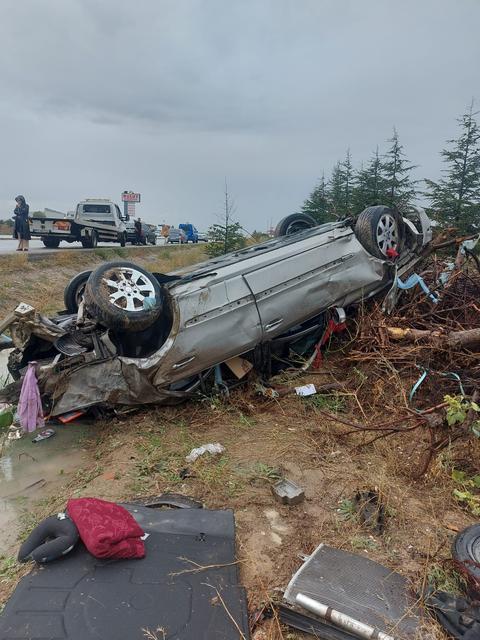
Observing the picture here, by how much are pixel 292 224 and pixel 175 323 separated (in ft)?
11.2

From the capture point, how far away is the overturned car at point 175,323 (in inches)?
165

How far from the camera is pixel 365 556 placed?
261 cm

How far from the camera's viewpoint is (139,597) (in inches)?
87.6

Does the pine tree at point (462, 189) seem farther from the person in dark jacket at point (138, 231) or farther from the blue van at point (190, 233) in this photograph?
the blue van at point (190, 233)

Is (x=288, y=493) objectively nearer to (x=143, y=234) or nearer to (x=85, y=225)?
(x=85, y=225)

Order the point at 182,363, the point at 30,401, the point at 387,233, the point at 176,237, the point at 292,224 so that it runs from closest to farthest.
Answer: the point at 30,401
the point at 182,363
the point at 387,233
the point at 292,224
the point at 176,237

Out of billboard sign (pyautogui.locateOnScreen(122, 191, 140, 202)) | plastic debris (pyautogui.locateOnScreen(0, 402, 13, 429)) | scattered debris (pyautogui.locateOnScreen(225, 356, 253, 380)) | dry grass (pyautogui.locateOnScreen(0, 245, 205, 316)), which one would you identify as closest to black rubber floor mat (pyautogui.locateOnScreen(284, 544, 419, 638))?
scattered debris (pyautogui.locateOnScreen(225, 356, 253, 380))

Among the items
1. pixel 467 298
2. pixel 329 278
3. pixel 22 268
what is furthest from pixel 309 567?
pixel 22 268

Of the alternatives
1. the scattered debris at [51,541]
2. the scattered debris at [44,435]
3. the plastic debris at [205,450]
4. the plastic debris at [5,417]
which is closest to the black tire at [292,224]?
the plastic debris at [205,450]

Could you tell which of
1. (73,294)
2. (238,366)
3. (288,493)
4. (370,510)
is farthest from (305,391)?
(73,294)

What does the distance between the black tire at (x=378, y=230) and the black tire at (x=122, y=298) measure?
8.37 ft

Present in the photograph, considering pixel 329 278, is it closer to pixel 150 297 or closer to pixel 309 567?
pixel 150 297

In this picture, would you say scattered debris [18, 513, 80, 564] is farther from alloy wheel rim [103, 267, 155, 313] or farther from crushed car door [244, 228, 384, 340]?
crushed car door [244, 228, 384, 340]

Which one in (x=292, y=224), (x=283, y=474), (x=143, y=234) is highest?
(x=143, y=234)
